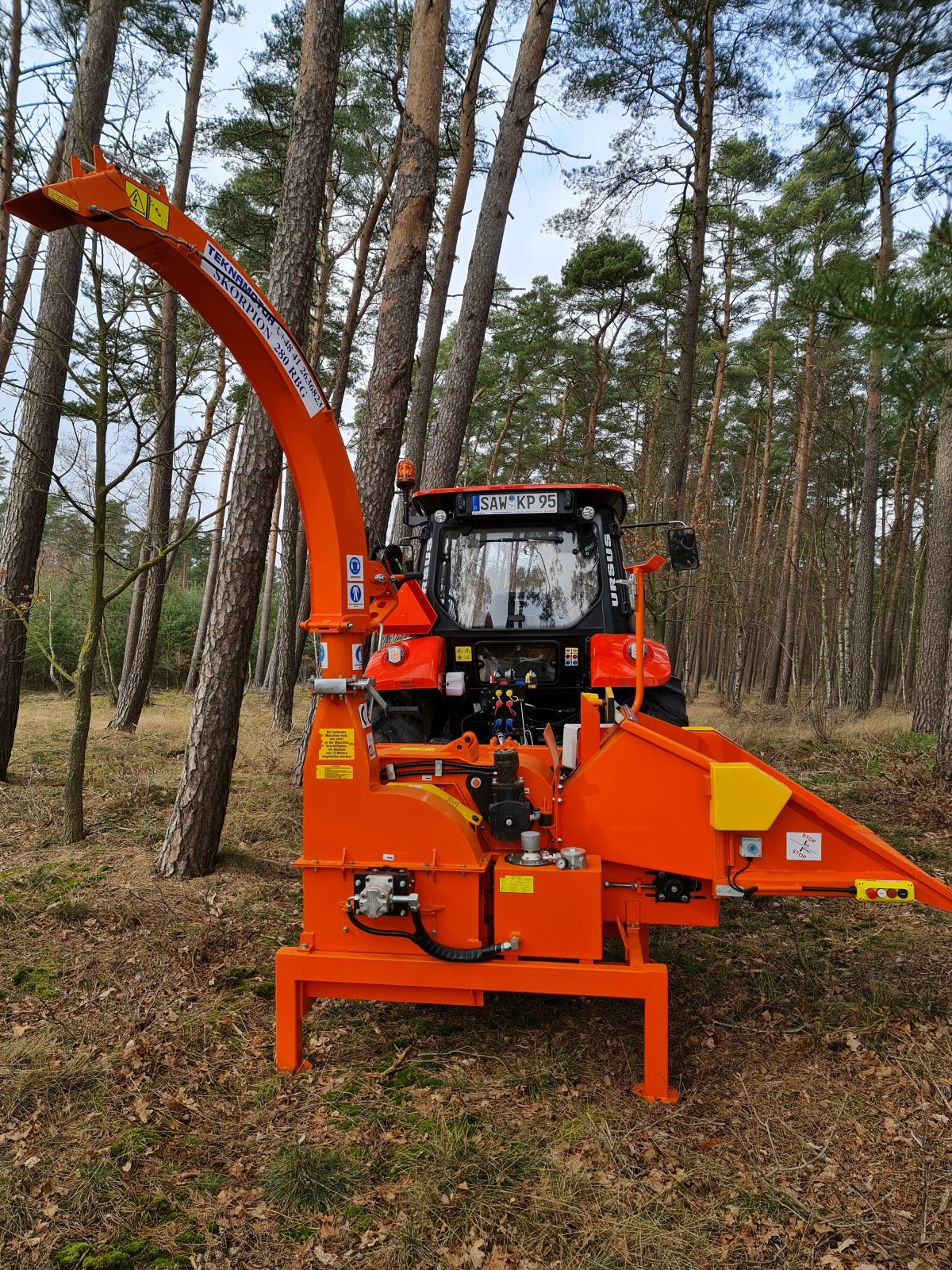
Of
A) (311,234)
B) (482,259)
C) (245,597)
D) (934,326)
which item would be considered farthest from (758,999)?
(482,259)

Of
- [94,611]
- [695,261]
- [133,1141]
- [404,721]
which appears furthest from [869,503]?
[133,1141]

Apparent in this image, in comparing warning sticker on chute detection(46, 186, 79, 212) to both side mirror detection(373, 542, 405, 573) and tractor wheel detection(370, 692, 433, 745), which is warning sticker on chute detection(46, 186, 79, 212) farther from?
tractor wheel detection(370, 692, 433, 745)

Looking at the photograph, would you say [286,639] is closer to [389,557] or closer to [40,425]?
[40,425]

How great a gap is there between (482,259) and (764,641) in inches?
962

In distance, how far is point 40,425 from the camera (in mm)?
7059

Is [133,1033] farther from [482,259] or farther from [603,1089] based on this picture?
[482,259]

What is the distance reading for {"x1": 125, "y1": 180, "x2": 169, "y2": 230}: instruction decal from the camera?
2521mm

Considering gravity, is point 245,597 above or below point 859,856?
above

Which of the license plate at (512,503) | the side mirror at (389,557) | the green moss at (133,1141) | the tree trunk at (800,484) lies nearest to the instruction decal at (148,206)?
the side mirror at (389,557)

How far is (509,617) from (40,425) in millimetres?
5163

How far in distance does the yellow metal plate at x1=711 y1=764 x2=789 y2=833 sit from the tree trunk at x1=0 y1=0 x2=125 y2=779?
6264 mm

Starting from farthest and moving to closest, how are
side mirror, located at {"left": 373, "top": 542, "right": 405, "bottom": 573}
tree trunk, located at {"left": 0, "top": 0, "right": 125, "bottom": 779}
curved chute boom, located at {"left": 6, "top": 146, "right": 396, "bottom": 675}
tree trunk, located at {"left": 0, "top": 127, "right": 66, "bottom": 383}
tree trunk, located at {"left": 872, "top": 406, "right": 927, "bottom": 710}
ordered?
1. tree trunk, located at {"left": 872, "top": 406, "right": 927, "bottom": 710}
2. tree trunk, located at {"left": 0, "top": 127, "right": 66, "bottom": 383}
3. tree trunk, located at {"left": 0, "top": 0, "right": 125, "bottom": 779}
4. side mirror, located at {"left": 373, "top": 542, "right": 405, "bottom": 573}
5. curved chute boom, located at {"left": 6, "top": 146, "right": 396, "bottom": 675}

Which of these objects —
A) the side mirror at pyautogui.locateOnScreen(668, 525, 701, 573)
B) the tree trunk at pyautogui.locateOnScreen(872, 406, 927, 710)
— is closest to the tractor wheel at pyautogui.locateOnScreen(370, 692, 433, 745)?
the side mirror at pyautogui.locateOnScreen(668, 525, 701, 573)

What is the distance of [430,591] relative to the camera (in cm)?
479
